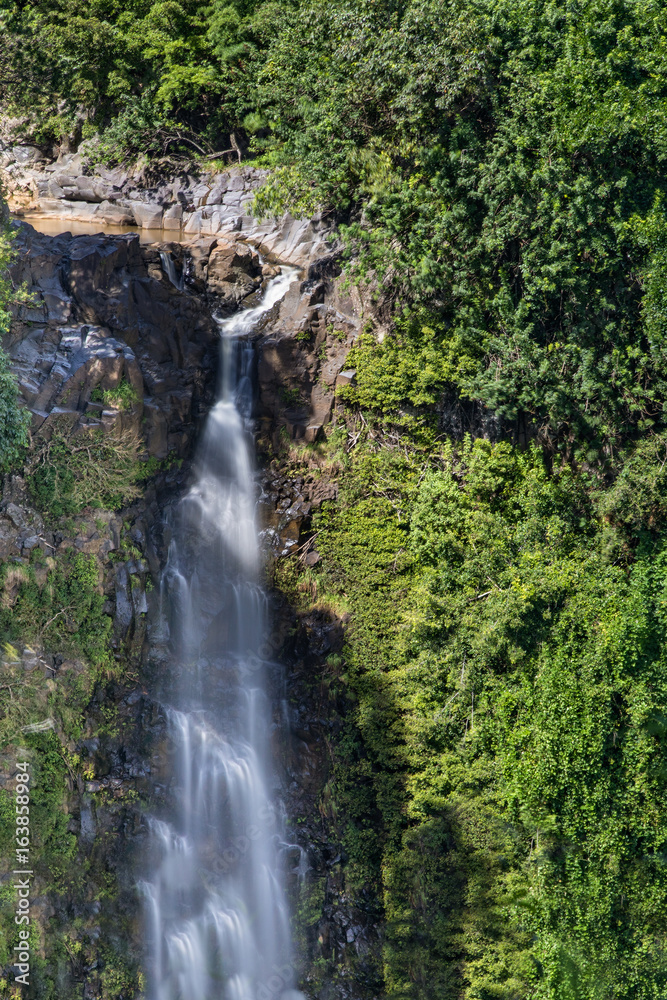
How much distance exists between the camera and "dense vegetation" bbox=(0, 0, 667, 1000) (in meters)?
15.7

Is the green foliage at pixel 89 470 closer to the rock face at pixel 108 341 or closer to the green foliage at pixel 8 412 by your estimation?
the rock face at pixel 108 341

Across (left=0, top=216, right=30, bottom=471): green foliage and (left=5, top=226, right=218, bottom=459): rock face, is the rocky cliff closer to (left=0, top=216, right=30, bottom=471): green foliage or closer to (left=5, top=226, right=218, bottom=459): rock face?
(left=5, top=226, right=218, bottom=459): rock face

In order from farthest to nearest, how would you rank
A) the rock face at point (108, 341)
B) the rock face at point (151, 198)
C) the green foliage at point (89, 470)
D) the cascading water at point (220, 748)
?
the rock face at point (151, 198)
the cascading water at point (220, 748)
the rock face at point (108, 341)
the green foliage at point (89, 470)

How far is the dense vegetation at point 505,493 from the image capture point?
1568 cm

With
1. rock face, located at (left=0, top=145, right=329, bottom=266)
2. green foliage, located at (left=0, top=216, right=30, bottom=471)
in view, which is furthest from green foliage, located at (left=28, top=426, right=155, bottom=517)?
rock face, located at (left=0, top=145, right=329, bottom=266)

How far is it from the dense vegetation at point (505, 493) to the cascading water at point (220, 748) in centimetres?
189

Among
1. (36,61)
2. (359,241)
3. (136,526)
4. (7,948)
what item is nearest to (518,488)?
(359,241)

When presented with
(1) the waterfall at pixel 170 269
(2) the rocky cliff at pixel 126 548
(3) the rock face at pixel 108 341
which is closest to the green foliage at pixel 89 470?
(2) the rocky cliff at pixel 126 548

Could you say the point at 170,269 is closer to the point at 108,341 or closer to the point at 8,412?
the point at 108,341

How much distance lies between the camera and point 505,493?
17.4 metres

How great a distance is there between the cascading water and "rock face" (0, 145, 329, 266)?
9.61ft

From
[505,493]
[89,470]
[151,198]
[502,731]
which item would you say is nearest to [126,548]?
[89,470]

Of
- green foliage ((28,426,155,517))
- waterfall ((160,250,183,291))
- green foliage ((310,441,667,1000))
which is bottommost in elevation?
green foliage ((310,441,667,1000))

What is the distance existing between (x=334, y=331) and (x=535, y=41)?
263 inches
